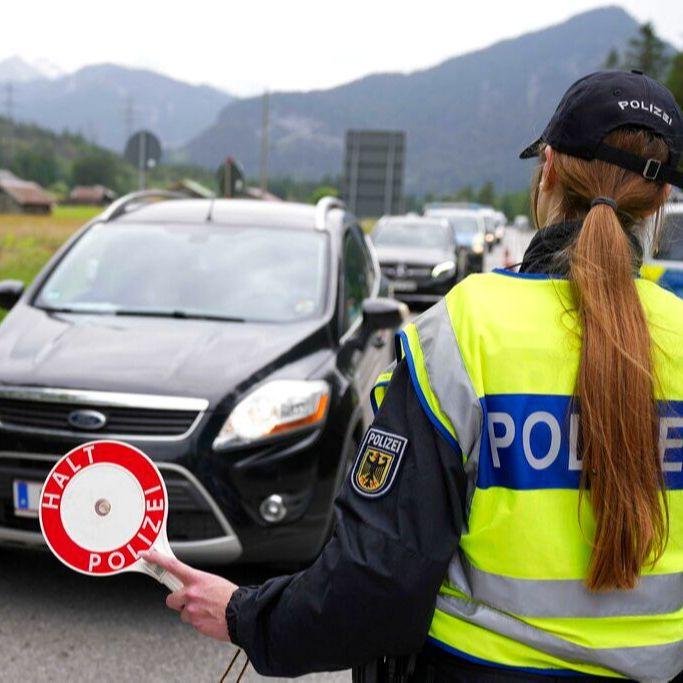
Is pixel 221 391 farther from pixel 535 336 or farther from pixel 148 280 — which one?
pixel 535 336

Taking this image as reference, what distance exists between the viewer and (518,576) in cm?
137

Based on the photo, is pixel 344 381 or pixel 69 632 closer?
pixel 69 632

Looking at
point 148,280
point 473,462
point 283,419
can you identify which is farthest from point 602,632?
point 148,280

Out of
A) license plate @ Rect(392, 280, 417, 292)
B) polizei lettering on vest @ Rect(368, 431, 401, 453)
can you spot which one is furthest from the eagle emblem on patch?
license plate @ Rect(392, 280, 417, 292)

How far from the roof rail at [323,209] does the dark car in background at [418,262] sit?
9.15m

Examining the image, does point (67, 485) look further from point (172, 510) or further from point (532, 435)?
point (172, 510)

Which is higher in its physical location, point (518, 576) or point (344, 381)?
point (518, 576)

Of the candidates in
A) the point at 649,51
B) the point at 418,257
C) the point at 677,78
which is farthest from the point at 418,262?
the point at 649,51

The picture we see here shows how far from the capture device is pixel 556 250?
147cm

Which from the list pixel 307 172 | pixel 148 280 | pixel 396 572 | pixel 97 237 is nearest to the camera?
pixel 396 572

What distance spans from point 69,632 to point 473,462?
2922 millimetres

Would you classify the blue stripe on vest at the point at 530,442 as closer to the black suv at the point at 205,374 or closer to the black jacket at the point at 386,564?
the black jacket at the point at 386,564

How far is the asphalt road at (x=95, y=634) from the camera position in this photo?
3537mm

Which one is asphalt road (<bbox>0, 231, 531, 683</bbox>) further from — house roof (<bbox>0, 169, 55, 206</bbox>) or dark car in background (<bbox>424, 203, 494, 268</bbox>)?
house roof (<bbox>0, 169, 55, 206</bbox>)
